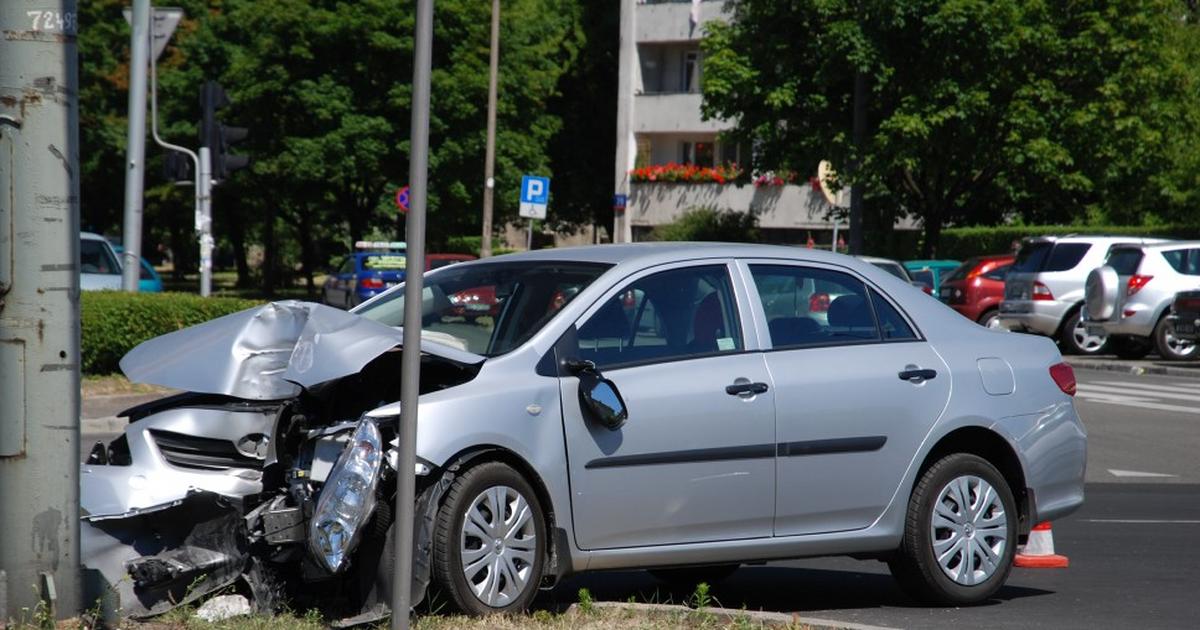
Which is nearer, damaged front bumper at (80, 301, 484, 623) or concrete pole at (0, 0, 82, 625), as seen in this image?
concrete pole at (0, 0, 82, 625)

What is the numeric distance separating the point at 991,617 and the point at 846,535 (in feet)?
2.54

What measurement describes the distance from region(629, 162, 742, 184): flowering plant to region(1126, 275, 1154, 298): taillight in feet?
104

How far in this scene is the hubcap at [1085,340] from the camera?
26.6 meters

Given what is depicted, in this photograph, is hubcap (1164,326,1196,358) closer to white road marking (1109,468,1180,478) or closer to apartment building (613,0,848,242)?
white road marking (1109,468,1180,478)

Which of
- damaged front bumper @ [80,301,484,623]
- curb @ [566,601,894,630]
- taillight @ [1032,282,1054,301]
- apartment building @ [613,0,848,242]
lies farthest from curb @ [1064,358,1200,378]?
apartment building @ [613,0,848,242]

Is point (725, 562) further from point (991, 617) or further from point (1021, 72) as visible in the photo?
point (1021, 72)

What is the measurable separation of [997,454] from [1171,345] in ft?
60.4

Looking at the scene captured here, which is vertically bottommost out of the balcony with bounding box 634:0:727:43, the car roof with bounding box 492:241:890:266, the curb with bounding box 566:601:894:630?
the curb with bounding box 566:601:894:630

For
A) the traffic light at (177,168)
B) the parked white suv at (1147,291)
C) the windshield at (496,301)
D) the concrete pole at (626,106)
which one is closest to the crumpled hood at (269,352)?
the windshield at (496,301)

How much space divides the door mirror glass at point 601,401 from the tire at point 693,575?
1.70 m

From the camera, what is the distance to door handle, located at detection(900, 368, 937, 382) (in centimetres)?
742

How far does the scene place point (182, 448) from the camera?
6668 mm

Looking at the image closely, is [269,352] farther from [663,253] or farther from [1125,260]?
[1125,260]

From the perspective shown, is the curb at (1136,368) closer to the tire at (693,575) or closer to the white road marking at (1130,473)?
the white road marking at (1130,473)
